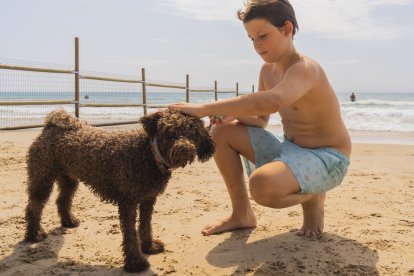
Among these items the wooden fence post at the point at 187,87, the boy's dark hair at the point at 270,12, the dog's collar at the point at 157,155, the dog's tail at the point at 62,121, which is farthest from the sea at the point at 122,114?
the dog's collar at the point at 157,155

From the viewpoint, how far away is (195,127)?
2.72m

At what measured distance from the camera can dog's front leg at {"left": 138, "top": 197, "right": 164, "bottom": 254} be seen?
324 centimetres

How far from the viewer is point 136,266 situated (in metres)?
2.88

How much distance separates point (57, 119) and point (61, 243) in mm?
1006

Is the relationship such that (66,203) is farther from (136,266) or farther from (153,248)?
(136,266)

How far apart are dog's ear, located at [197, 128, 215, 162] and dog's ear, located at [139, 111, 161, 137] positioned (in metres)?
0.31

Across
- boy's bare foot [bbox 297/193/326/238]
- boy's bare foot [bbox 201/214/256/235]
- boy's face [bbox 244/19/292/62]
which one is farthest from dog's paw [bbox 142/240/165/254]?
boy's face [bbox 244/19/292/62]

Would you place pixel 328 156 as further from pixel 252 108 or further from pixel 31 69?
pixel 31 69

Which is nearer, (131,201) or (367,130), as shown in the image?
(131,201)

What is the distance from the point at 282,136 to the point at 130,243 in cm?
166

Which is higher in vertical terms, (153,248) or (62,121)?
(62,121)

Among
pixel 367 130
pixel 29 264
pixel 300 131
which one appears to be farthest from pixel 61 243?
pixel 367 130

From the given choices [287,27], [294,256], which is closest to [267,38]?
[287,27]

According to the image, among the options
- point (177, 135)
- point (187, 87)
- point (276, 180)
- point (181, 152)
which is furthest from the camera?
point (187, 87)
